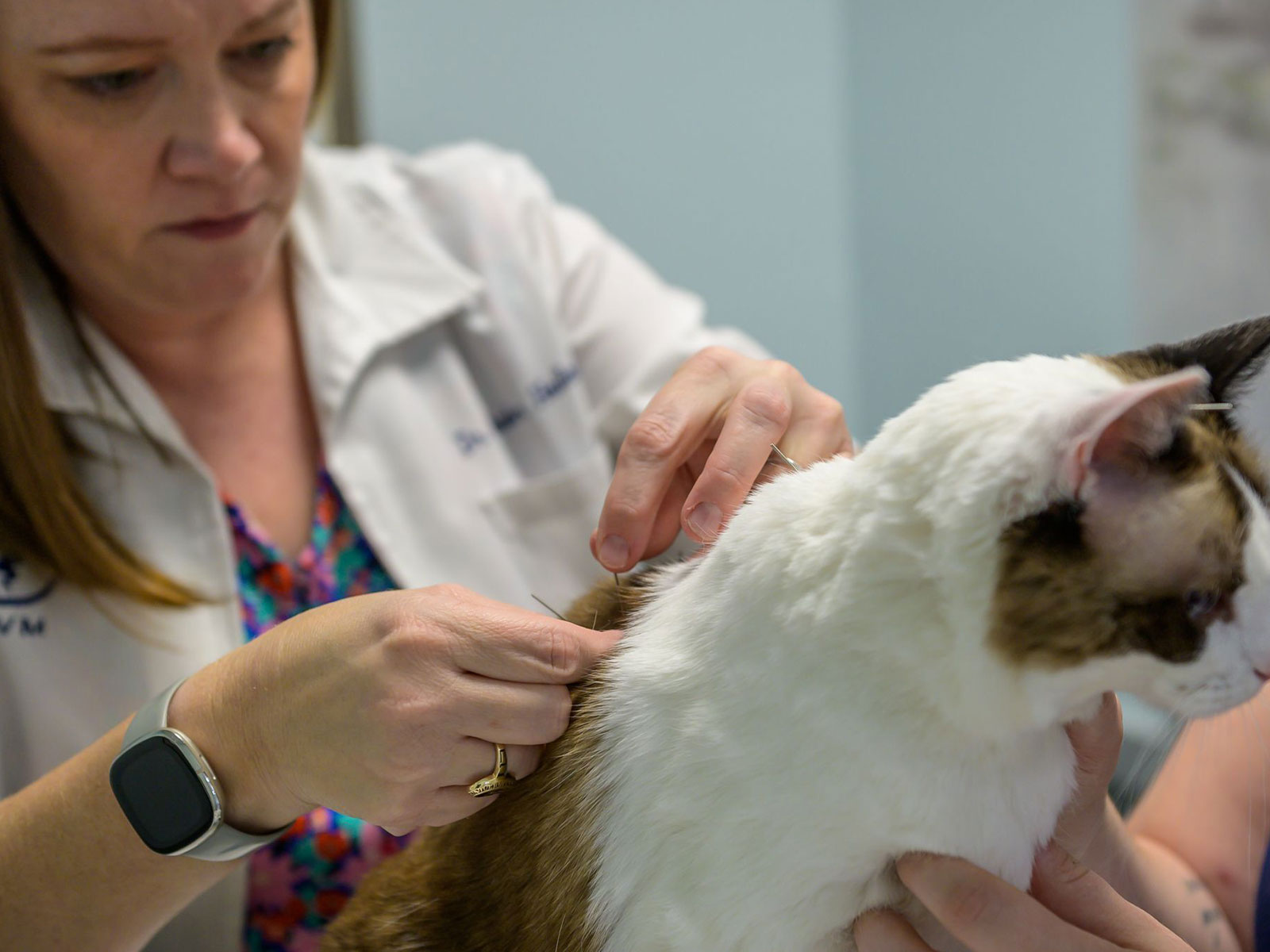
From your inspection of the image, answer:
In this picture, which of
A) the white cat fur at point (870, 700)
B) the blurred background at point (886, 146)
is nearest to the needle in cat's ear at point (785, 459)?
the white cat fur at point (870, 700)

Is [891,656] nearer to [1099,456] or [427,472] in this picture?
[1099,456]

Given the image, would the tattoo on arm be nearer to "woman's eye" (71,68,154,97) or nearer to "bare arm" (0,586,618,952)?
"bare arm" (0,586,618,952)

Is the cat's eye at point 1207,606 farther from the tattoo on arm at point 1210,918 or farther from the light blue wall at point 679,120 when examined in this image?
the light blue wall at point 679,120

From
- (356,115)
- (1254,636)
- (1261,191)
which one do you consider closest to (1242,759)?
(1254,636)

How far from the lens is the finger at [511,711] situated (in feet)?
2.02

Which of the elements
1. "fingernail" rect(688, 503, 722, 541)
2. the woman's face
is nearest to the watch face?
"fingernail" rect(688, 503, 722, 541)

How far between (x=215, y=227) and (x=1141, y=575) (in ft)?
2.58

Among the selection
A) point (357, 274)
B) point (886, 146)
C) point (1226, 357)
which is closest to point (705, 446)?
point (1226, 357)

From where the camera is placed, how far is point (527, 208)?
1275 millimetres

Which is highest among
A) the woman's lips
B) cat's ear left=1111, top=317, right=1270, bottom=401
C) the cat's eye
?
the woman's lips

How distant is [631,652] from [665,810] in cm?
10

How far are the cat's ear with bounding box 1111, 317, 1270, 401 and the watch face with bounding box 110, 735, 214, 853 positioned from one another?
60 centimetres

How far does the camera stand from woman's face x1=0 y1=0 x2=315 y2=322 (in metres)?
0.81

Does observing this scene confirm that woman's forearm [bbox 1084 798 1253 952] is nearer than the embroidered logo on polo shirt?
Yes
